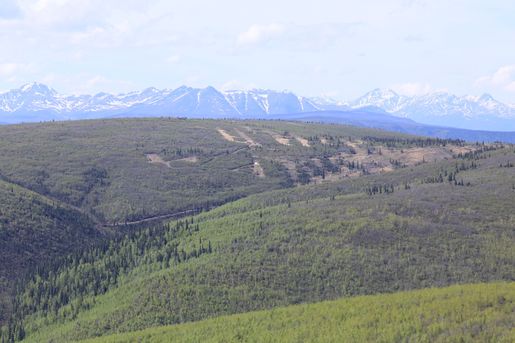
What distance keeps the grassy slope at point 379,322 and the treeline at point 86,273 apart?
84.6 feet

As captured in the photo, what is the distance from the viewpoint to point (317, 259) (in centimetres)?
8881

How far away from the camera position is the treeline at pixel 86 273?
90062 mm

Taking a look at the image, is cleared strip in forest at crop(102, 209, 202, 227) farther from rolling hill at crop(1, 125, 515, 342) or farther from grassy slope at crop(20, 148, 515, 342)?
grassy slope at crop(20, 148, 515, 342)

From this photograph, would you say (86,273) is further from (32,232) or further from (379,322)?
(379,322)

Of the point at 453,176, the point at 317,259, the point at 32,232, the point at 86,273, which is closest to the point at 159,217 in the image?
the point at 32,232

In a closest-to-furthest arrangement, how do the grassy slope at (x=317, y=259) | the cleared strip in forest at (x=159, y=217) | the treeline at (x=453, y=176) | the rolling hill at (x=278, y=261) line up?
the grassy slope at (x=317, y=259) → the rolling hill at (x=278, y=261) → the treeline at (x=453, y=176) → the cleared strip in forest at (x=159, y=217)

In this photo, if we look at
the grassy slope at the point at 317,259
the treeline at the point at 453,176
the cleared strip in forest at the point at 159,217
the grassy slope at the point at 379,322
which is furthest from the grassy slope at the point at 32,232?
the treeline at the point at 453,176

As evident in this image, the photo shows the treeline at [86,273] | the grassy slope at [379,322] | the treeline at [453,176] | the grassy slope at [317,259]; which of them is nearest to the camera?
the grassy slope at [379,322]

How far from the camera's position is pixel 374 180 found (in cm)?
16862

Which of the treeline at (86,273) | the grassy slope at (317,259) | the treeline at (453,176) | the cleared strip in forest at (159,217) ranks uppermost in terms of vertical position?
the treeline at (453,176)

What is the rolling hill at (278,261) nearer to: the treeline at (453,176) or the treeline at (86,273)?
the treeline at (86,273)

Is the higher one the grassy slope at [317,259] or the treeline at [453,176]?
the treeline at [453,176]

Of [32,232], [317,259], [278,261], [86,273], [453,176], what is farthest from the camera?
[453,176]

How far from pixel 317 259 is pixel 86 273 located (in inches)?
1566
